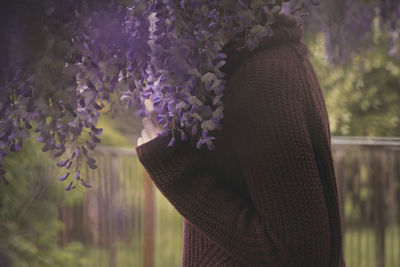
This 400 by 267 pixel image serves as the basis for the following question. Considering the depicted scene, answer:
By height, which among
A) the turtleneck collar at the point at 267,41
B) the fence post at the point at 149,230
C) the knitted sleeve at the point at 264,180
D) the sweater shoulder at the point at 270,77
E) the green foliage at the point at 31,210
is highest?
the turtleneck collar at the point at 267,41

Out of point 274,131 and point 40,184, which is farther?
point 40,184

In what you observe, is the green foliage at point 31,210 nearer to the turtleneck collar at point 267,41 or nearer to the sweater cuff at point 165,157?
the sweater cuff at point 165,157

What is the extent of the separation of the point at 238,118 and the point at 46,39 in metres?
0.51

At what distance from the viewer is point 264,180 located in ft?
3.25

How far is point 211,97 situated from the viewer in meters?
0.91

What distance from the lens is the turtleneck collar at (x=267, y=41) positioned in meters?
1.08

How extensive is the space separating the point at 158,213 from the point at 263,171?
7.73 ft

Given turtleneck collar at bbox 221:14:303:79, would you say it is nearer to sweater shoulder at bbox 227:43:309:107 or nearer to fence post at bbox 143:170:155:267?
sweater shoulder at bbox 227:43:309:107

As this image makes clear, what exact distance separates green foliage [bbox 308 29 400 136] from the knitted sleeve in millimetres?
3224

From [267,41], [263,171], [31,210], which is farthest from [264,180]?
[31,210]

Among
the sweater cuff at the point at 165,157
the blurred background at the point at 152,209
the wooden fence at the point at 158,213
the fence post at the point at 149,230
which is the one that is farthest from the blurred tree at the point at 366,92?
the sweater cuff at the point at 165,157

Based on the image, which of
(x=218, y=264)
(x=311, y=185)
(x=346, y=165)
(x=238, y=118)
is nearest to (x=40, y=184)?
(x=218, y=264)

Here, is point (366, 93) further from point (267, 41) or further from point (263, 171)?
point (263, 171)

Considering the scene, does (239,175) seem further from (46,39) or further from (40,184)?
(40,184)
